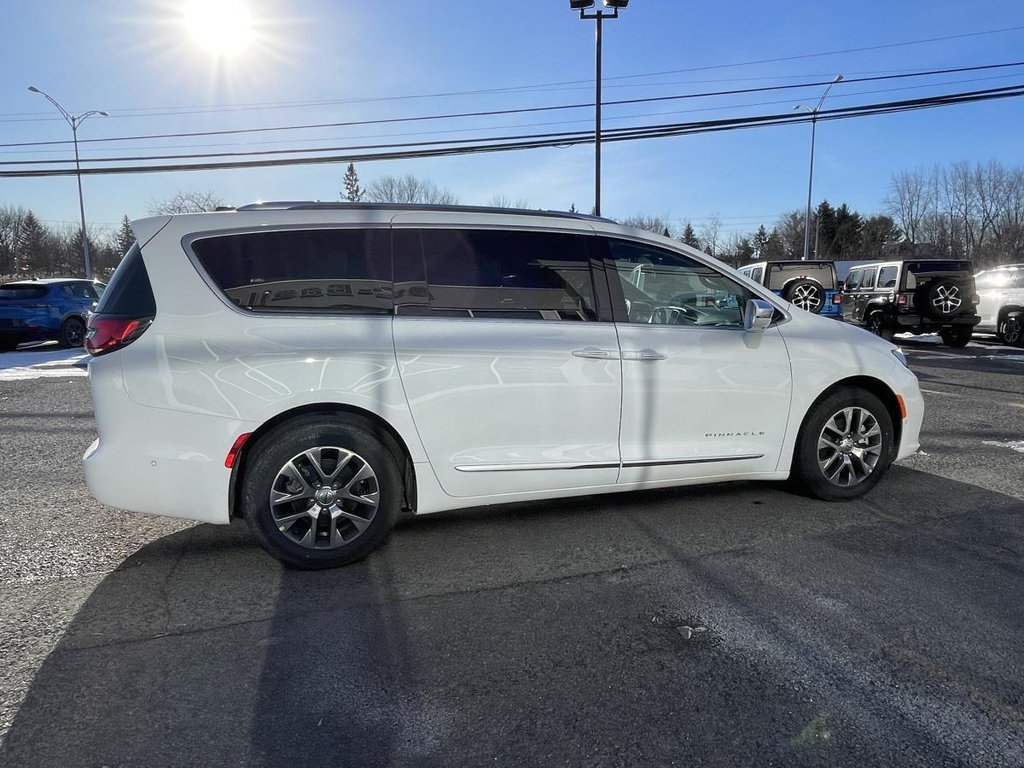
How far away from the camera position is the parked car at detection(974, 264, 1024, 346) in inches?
578

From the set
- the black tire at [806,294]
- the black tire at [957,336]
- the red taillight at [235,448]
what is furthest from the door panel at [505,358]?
the black tire at [957,336]

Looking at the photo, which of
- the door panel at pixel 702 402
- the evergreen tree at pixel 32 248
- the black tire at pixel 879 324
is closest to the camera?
the door panel at pixel 702 402

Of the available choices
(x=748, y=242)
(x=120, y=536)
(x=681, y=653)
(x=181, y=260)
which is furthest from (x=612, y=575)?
(x=748, y=242)

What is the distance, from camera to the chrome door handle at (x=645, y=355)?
368cm

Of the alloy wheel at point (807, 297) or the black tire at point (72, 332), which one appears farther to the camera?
the black tire at point (72, 332)

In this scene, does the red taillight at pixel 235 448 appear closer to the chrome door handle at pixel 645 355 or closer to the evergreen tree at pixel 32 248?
the chrome door handle at pixel 645 355

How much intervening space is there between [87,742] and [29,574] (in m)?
1.71

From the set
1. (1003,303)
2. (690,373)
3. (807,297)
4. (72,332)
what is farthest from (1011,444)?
(72,332)

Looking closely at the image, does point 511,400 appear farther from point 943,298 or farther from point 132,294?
point 943,298

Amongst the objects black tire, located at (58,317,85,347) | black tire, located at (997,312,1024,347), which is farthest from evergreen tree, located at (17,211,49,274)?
black tire, located at (997,312,1024,347)

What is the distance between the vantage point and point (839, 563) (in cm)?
336

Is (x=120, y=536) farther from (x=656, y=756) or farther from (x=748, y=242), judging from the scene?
(x=748, y=242)

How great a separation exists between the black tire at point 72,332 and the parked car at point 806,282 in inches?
612

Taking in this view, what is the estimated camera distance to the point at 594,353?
3.61m
